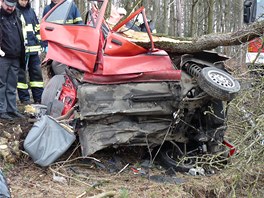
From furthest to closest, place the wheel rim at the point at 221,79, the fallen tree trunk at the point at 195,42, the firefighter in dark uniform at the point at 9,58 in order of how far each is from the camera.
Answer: the firefighter in dark uniform at the point at 9,58 < the fallen tree trunk at the point at 195,42 < the wheel rim at the point at 221,79

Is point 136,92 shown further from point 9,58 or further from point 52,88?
point 9,58

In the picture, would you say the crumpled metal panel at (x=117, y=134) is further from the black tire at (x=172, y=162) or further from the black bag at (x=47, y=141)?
the black tire at (x=172, y=162)

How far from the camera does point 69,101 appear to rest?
516cm

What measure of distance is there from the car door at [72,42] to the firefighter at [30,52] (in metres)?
1.42

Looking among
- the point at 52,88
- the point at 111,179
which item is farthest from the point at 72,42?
the point at 111,179

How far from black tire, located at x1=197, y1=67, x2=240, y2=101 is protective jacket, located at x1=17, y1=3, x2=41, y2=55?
325cm

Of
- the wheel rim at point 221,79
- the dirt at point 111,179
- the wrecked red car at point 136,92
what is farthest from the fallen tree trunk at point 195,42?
the dirt at point 111,179

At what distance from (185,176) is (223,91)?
1.12 m

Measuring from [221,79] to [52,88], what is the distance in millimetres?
2268

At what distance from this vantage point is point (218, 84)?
4.31 m

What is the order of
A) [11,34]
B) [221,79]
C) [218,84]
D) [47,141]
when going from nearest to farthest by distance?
[218,84], [221,79], [47,141], [11,34]

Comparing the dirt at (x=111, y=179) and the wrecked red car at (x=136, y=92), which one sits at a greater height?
the wrecked red car at (x=136, y=92)

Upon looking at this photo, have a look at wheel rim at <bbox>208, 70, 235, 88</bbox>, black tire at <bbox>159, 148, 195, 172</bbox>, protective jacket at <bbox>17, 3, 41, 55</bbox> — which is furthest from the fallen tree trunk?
protective jacket at <bbox>17, 3, 41, 55</bbox>

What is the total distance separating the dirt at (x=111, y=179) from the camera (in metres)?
4.08
